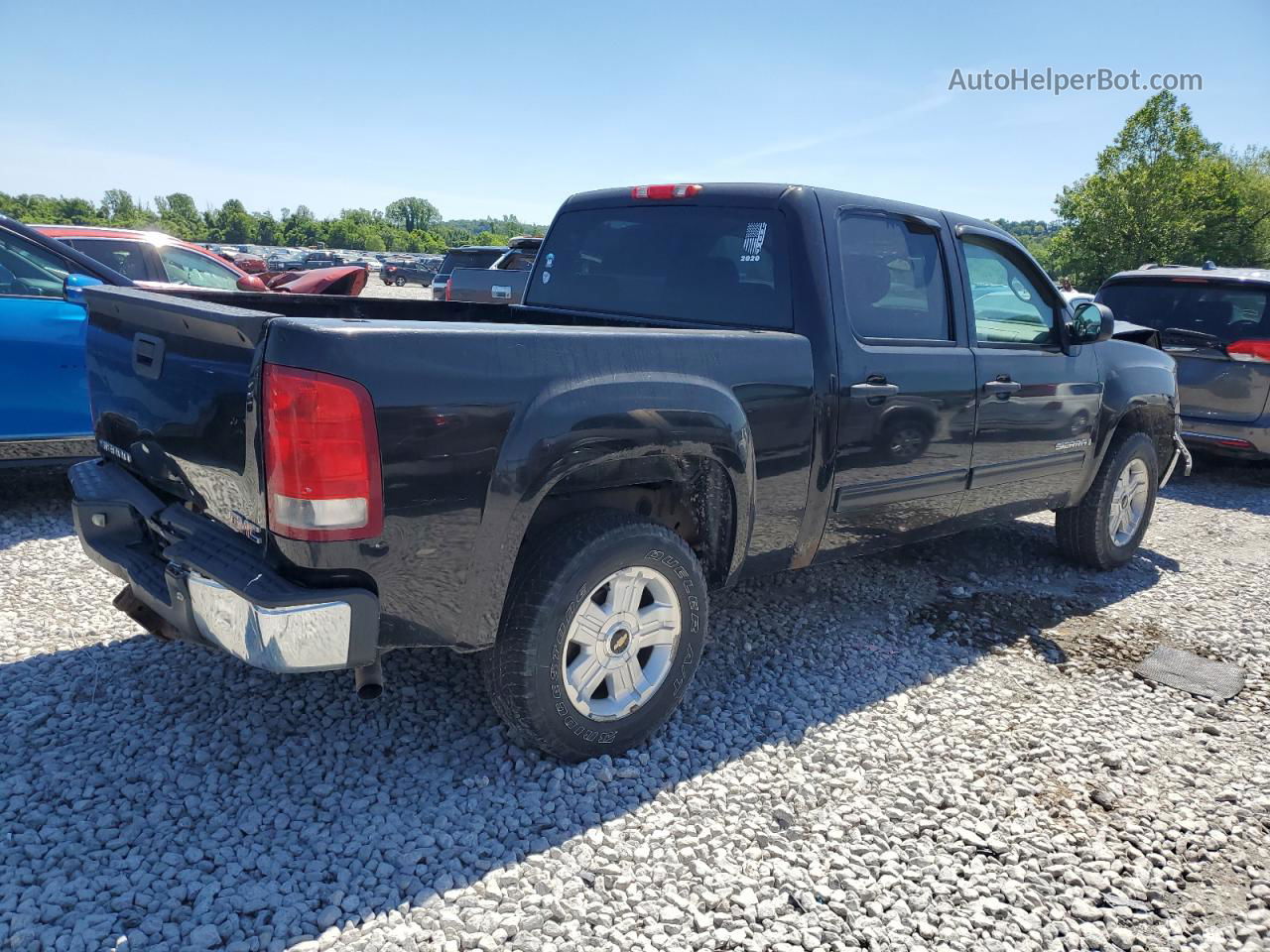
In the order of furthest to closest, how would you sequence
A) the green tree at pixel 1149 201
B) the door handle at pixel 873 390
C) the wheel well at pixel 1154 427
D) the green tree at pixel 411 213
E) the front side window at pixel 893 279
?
1. the green tree at pixel 411 213
2. the green tree at pixel 1149 201
3. the wheel well at pixel 1154 427
4. the front side window at pixel 893 279
5. the door handle at pixel 873 390

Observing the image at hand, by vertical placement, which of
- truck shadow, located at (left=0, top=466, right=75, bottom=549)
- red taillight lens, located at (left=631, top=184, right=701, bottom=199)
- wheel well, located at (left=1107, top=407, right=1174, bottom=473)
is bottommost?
truck shadow, located at (left=0, top=466, right=75, bottom=549)

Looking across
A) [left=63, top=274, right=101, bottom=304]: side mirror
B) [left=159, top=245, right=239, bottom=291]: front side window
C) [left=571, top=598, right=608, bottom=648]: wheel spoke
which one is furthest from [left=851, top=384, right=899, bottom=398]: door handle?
[left=159, top=245, right=239, bottom=291]: front side window

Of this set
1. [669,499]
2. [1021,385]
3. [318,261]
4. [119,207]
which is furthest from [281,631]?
[119,207]

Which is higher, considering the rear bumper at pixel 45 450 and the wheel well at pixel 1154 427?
the wheel well at pixel 1154 427

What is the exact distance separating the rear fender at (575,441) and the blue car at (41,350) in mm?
3572

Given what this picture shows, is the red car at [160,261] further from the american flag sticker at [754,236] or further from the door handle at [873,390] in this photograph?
the door handle at [873,390]

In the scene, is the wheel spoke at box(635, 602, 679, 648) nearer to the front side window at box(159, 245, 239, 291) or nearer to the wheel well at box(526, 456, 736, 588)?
the wheel well at box(526, 456, 736, 588)

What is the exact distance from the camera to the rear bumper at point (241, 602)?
2174mm

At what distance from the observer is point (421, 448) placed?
224cm

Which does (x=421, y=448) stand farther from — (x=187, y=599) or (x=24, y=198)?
(x=24, y=198)

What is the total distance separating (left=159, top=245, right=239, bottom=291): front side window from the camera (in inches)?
279

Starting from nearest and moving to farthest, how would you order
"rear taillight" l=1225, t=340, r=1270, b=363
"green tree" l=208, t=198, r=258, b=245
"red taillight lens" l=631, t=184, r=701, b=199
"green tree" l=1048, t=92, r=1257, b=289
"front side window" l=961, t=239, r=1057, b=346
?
"red taillight lens" l=631, t=184, r=701, b=199 → "front side window" l=961, t=239, r=1057, b=346 → "rear taillight" l=1225, t=340, r=1270, b=363 → "green tree" l=1048, t=92, r=1257, b=289 → "green tree" l=208, t=198, r=258, b=245

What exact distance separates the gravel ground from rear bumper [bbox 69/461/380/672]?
56cm

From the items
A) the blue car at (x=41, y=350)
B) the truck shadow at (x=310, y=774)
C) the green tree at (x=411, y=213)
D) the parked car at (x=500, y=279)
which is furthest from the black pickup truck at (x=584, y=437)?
the green tree at (x=411, y=213)
